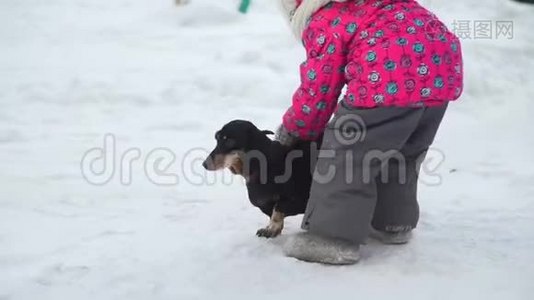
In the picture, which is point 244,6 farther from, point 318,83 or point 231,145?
point 318,83

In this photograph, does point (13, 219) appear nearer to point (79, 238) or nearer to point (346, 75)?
point (79, 238)

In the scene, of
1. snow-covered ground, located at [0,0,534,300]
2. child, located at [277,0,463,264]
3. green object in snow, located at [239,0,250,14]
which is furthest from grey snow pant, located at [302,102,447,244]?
green object in snow, located at [239,0,250,14]

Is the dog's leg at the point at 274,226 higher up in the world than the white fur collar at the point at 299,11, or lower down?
lower down

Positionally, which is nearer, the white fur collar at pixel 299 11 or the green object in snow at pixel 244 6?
the white fur collar at pixel 299 11

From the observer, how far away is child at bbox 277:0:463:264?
2.00 meters

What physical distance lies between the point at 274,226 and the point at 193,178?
101cm

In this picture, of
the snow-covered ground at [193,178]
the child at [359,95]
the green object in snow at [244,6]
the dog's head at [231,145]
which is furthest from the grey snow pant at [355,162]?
the green object in snow at [244,6]

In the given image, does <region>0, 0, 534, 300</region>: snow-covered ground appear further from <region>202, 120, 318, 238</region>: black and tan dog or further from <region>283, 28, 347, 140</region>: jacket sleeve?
<region>283, 28, 347, 140</region>: jacket sleeve

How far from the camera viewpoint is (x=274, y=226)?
2.42 meters

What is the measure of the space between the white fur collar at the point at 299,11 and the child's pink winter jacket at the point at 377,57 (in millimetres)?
20

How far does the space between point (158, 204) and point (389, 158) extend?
1195 millimetres

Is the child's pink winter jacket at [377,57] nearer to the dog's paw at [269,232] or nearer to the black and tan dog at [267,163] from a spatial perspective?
the black and tan dog at [267,163]

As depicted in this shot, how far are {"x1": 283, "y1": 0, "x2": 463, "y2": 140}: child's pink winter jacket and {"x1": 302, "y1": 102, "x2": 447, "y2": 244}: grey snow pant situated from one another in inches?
2.3

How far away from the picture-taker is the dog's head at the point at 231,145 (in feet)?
7.66
